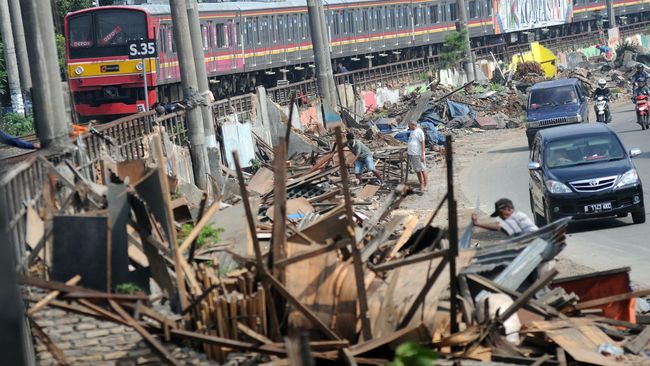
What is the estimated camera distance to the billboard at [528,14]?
66.8 m

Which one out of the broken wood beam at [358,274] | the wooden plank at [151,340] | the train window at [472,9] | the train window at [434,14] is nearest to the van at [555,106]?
the broken wood beam at [358,274]

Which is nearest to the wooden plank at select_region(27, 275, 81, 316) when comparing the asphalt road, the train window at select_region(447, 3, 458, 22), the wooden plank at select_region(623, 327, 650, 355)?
the wooden plank at select_region(623, 327, 650, 355)

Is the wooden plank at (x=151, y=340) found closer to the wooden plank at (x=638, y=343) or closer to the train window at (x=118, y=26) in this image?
the wooden plank at (x=638, y=343)

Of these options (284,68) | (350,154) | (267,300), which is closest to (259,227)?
(267,300)

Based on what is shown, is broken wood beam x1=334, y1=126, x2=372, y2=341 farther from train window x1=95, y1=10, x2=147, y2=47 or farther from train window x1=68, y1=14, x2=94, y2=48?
train window x1=68, y1=14, x2=94, y2=48

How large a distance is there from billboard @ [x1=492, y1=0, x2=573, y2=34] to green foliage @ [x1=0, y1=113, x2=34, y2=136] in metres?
36.1

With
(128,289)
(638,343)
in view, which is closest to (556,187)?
(638,343)

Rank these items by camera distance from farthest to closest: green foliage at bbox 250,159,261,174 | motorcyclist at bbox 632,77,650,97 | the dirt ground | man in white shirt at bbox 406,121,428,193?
motorcyclist at bbox 632,77,650,97 → green foliage at bbox 250,159,261,174 → man in white shirt at bbox 406,121,428,193 → the dirt ground

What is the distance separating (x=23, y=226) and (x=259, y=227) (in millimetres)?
3457

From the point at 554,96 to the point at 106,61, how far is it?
1311 centimetres

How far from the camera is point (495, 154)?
105 ft

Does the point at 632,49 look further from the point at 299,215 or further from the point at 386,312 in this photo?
the point at 386,312

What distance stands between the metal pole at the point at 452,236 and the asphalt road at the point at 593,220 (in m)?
4.73

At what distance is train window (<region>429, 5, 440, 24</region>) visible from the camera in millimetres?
60688
